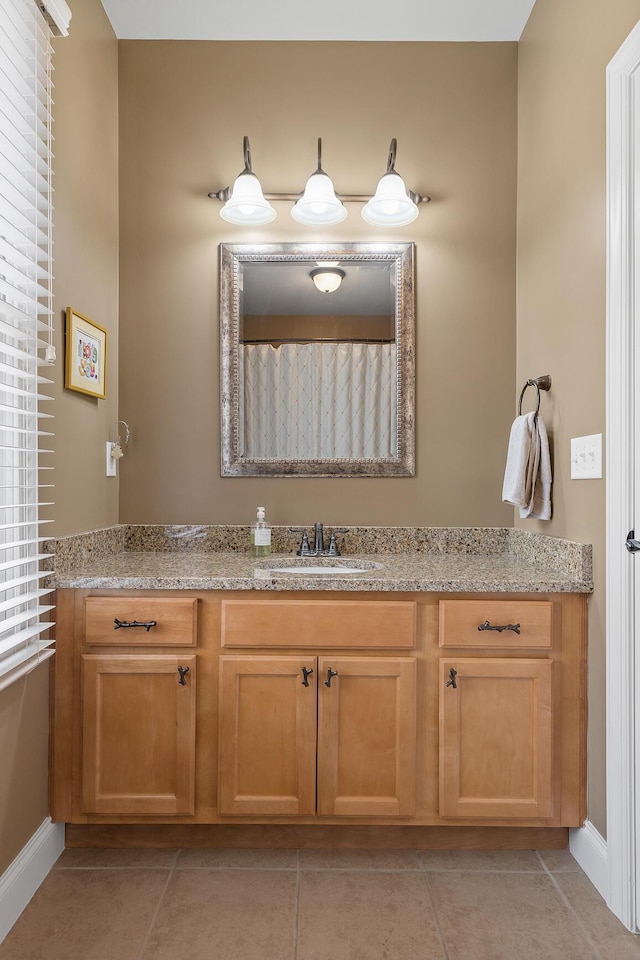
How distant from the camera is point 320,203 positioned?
2150mm

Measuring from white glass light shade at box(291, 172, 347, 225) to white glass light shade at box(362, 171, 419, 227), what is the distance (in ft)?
0.34

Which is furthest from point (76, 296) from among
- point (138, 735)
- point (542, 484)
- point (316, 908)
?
point (316, 908)

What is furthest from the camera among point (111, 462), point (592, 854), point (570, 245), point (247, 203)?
point (111, 462)

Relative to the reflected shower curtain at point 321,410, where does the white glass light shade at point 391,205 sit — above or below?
above

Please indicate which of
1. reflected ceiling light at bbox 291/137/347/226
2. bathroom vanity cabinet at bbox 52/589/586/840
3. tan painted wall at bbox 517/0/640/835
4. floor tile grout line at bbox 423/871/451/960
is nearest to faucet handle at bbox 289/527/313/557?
bathroom vanity cabinet at bbox 52/589/586/840

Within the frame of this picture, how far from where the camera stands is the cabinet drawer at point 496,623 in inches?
67.9

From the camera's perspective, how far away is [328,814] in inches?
67.7

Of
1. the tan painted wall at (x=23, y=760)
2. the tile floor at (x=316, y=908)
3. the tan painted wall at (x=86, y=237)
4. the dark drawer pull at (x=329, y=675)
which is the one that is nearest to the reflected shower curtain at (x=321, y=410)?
the tan painted wall at (x=86, y=237)

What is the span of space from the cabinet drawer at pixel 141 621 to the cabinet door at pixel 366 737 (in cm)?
40

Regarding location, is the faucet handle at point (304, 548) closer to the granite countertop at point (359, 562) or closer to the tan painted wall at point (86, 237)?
the granite countertop at point (359, 562)

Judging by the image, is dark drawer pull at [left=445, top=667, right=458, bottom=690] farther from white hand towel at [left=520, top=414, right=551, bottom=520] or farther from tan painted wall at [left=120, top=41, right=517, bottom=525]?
tan painted wall at [left=120, top=41, right=517, bottom=525]

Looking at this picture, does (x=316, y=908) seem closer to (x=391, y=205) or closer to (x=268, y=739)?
(x=268, y=739)

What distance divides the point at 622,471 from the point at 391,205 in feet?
4.08

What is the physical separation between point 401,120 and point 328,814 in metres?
2.38
